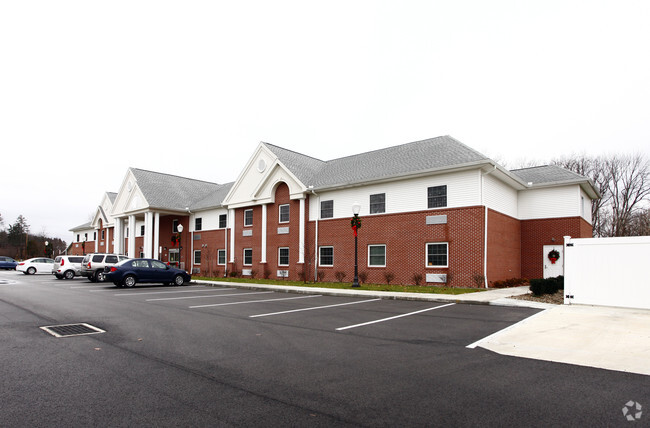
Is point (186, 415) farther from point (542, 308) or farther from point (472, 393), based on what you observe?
point (542, 308)

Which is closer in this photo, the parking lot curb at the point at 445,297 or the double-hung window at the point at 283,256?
the parking lot curb at the point at 445,297

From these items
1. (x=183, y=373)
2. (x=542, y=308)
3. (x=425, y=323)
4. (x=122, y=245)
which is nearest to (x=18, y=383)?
(x=183, y=373)

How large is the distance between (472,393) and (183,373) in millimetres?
3828

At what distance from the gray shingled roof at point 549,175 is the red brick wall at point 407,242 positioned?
6867mm

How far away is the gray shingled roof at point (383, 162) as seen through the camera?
848 inches

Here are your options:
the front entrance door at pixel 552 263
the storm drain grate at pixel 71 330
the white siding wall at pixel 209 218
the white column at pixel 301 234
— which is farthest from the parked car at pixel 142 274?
the front entrance door at pixel 552 263

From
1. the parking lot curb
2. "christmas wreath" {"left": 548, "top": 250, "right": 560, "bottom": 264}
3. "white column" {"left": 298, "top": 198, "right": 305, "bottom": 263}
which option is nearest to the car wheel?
the parking lot curb

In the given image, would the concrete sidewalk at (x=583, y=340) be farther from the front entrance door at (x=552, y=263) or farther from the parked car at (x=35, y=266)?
the parked car at (x=35, y=266)

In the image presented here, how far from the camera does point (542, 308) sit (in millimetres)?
12250

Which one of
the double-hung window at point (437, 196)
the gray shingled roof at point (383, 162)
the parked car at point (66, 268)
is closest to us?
the double-hung window at point (437, 196)

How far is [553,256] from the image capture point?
22.9m

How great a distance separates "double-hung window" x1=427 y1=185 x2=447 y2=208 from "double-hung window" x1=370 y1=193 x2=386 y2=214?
2934 millimetres

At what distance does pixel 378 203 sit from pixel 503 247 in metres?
7.50

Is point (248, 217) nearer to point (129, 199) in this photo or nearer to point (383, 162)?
point (383, 162)
